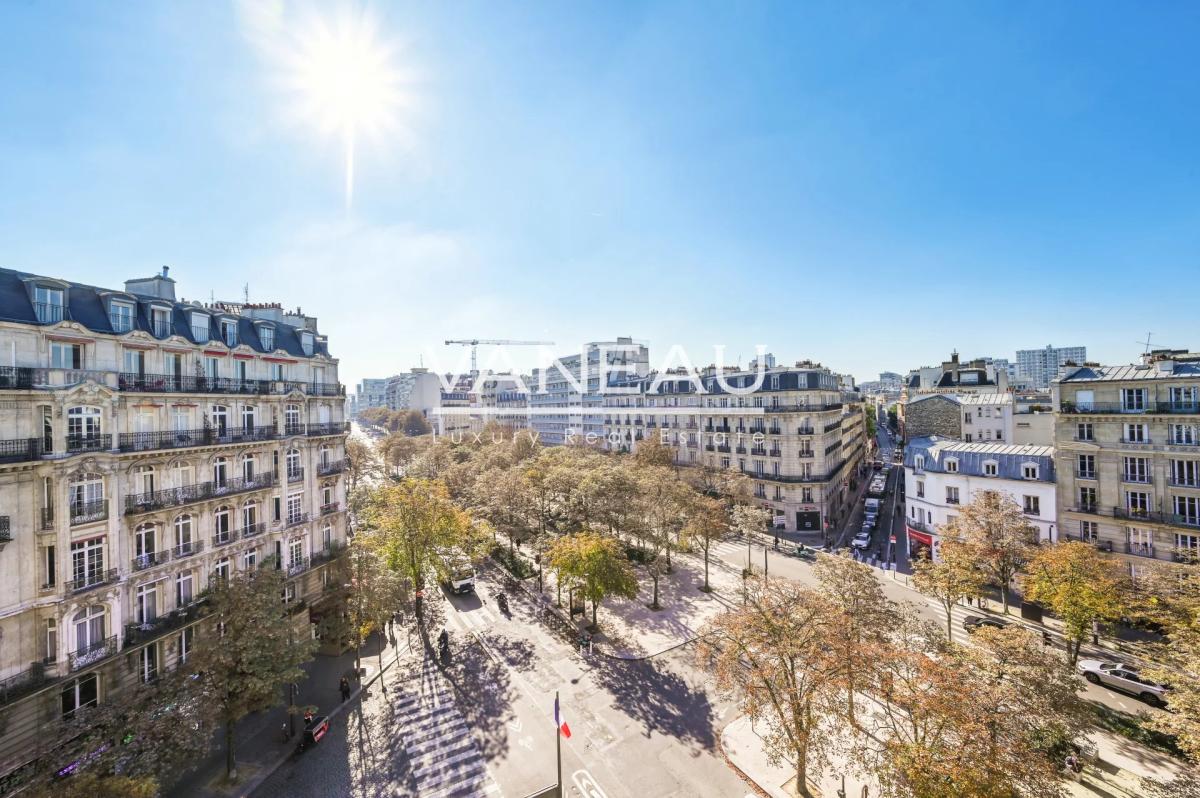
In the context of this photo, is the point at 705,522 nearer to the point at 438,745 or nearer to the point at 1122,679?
the point at 438,745

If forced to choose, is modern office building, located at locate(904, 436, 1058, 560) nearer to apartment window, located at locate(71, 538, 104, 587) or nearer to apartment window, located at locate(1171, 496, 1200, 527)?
apartment window, located at locate(1171, 496, 1200, 527)

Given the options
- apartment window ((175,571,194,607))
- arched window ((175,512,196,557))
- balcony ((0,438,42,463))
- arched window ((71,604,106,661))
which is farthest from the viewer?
arched window ((175,512,196,557))

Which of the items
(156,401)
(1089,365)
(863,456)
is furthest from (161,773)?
(863,456)

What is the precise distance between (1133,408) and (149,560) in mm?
Answer: 51454

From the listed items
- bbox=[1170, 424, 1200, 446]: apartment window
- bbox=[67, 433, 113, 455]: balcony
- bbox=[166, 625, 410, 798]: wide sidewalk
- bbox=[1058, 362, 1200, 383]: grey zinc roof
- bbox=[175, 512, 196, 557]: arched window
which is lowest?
bbox=[166, 625, 410, 798]: wide sidewalk

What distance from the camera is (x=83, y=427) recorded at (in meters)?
18.7

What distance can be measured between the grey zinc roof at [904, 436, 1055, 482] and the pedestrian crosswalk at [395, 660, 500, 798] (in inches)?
1425

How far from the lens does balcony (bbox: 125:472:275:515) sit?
66.3 feet

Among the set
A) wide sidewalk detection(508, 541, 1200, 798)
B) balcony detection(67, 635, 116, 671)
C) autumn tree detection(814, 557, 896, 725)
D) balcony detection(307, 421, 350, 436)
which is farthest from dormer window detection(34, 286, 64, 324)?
autumn tree detection(814, 557, 896, 725)

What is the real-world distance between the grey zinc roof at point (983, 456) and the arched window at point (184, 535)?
46.8 metres

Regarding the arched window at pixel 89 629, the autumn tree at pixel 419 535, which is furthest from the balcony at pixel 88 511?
the autumn tree at pixel 419 535

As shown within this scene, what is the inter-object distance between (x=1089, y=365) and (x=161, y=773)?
1968 inches

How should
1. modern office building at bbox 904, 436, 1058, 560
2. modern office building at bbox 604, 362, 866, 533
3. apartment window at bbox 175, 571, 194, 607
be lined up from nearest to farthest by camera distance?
1. apartment window at bbox 175, 571, 194, 607
2. modern office building at bbox 904, 436, 1058, 560
3. modern office building at bbox 604, 362, 866, 533

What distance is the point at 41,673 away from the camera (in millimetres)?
17250
